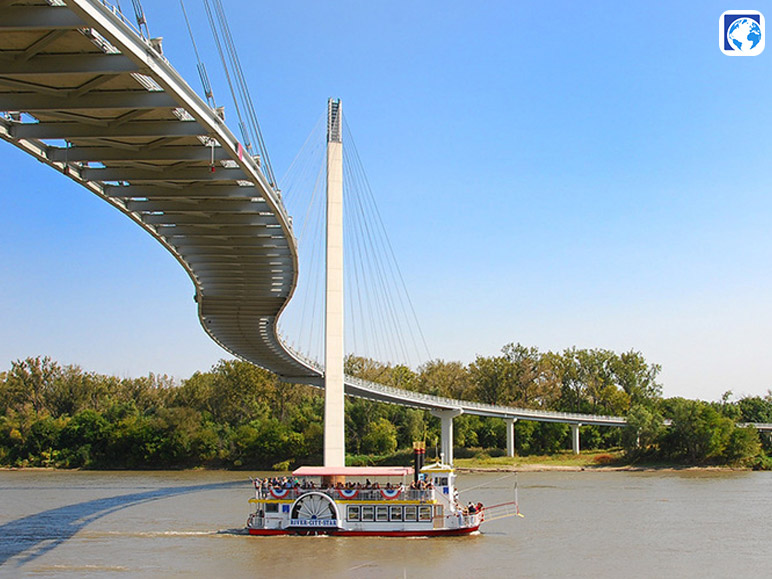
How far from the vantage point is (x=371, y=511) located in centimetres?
3038

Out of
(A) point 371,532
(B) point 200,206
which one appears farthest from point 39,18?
(A) point 371,532

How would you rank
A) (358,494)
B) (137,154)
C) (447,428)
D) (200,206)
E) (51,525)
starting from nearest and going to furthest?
(137,154)
(200,206)
(358,494)
(51,525)
(447,428)

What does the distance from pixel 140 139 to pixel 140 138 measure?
0.18m

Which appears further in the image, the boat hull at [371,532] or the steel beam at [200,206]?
the boat hull at [371,532]

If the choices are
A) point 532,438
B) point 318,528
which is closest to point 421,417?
point 532,438

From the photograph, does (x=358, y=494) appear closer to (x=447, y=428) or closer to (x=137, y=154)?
(x=137, y=154)

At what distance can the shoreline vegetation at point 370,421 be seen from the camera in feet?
232

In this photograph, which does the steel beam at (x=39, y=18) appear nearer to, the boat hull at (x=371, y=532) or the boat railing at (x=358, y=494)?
the boat railing at (x=358, y=494)

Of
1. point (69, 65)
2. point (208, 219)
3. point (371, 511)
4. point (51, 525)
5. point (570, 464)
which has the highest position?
point (69, 65)

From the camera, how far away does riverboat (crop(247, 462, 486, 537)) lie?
98.7 ft

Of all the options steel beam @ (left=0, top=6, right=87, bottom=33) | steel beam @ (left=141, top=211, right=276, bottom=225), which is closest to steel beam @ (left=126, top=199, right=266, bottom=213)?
steel beam @ (left=141, top=211, right=276, bottom=225)

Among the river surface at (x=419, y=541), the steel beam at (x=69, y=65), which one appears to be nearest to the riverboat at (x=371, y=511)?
the river surface at (x=419, y=541)

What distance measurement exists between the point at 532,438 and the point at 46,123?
234 feet

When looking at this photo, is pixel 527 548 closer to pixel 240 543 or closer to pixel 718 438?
pixel 240 543
